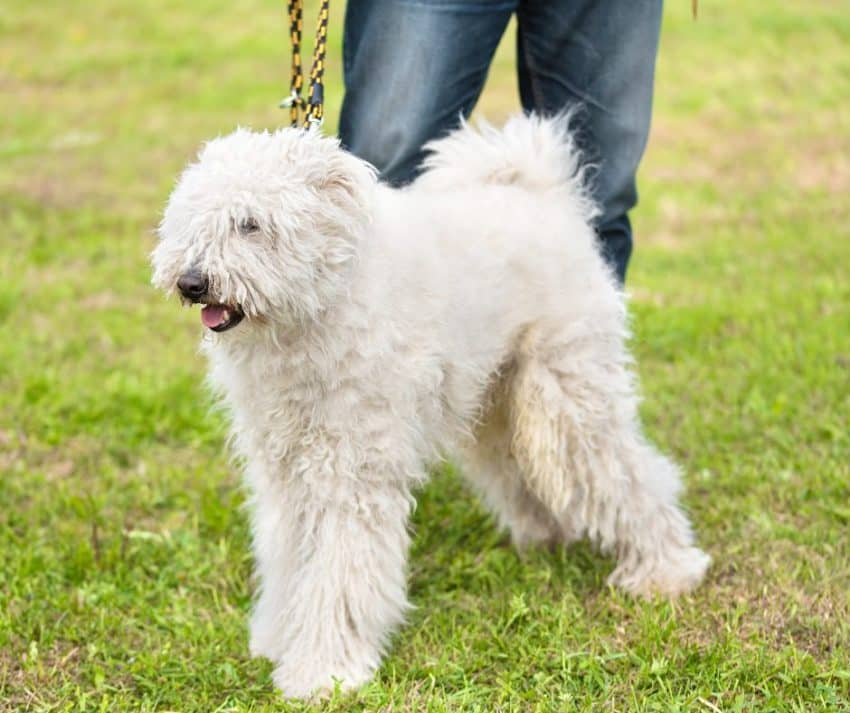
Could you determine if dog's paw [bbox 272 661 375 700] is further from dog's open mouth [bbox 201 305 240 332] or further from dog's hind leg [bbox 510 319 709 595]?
dog's open mouth [bbox 201 305 240 332]

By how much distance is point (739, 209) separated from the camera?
733 cm

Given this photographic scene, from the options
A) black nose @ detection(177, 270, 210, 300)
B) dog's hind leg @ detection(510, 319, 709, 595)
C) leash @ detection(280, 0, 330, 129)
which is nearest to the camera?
black nose @ detection(177, 270, 210, 300)

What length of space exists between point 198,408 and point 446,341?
1998mm

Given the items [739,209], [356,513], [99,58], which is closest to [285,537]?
[356,513]

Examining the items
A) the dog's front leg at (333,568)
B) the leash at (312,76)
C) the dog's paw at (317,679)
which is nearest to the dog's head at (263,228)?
the leash at (312,76)

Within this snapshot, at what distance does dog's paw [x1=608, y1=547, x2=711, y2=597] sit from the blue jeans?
100 centimetres

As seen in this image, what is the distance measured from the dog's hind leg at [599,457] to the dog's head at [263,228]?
2.65 ft

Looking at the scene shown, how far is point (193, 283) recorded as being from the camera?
2531 millimetres

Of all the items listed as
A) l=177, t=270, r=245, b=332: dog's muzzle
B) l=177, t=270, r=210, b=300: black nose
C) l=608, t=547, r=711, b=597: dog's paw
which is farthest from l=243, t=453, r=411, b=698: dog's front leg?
l=608, t=547, r=711, b=597: dog's paw

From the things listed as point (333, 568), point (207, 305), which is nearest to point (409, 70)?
point (207, 305)

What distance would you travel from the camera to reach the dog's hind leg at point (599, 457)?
329 cm

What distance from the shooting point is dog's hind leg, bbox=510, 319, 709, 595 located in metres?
3.29

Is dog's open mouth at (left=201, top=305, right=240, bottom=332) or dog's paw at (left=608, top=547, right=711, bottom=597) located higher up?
dog's open mouth at (left=201, top=305, right=240, bottom=332)

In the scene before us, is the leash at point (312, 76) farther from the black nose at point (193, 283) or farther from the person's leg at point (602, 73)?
the person's leg at point (602, 73)
